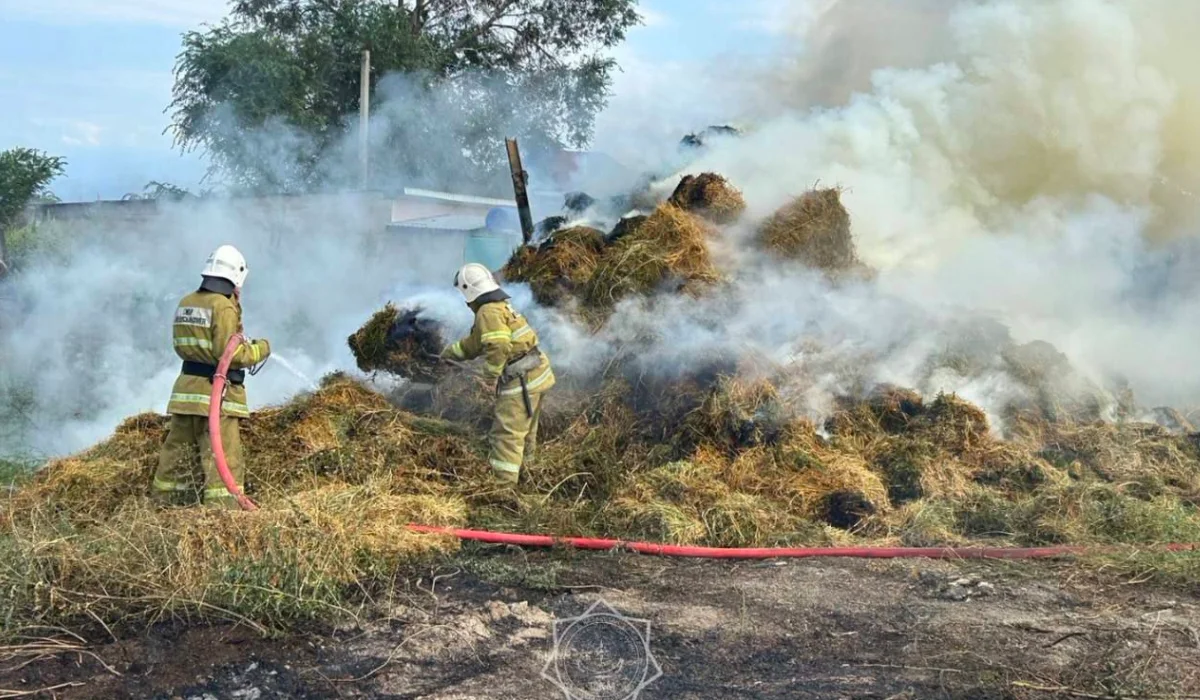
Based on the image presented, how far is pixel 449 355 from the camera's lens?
7.50 meters

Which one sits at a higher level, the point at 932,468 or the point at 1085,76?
the point at 1085,76

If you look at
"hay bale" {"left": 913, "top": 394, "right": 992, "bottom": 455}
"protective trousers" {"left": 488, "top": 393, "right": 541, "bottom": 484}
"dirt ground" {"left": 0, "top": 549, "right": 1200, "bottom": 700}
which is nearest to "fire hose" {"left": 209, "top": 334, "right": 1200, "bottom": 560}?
"dirt ground" {"left": 0, "top": 549, "right": 1200, "bottom": 700}

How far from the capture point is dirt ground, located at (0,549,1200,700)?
4176 millimetres

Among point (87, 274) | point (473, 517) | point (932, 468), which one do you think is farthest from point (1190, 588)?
point (87, 274)

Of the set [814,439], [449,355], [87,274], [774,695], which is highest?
[87,274]

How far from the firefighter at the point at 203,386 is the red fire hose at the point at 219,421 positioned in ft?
0.30

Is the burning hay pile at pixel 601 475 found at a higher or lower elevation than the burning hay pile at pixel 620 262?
lower

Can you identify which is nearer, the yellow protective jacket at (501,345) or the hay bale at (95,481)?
the hay bale at (95,481)

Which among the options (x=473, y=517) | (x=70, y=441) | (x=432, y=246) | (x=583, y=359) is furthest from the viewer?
(x=432, y=246)

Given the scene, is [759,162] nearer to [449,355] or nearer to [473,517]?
[449,355]

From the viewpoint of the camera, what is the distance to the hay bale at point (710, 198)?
969cm

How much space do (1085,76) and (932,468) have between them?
8589mm

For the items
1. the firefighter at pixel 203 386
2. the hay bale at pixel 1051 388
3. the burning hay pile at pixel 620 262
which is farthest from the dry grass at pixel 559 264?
the hay bale at pixel 1051 388

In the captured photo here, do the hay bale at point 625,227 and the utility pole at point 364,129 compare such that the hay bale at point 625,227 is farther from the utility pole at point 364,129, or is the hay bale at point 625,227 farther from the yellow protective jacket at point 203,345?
the utility pole at point 364,129
